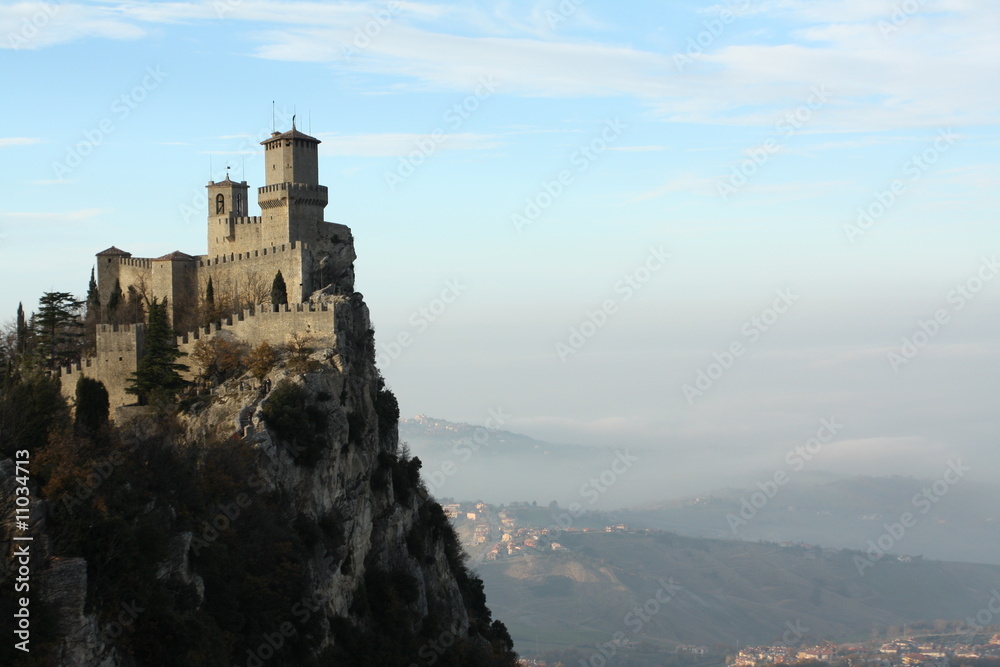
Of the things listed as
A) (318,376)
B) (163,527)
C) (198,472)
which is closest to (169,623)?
(163,527)

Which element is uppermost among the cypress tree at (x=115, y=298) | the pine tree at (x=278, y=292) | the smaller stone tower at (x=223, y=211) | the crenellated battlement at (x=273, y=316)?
the smaller stone tower at (x=223, y=211)

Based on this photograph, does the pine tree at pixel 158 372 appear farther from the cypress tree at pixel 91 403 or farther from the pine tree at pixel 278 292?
the pine tree at pixel 278 292

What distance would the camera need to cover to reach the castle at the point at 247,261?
50031 mm

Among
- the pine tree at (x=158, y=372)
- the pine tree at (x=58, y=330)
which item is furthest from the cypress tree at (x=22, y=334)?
the pine tree at (x=158, y=372)

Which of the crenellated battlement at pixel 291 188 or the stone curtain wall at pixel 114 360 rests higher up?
the crenellated battlement at pixel 291 188

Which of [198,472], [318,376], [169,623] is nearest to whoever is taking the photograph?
[169,623]

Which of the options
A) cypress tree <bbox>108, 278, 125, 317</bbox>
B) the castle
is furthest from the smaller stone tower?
cypress tree <bbox>108, 278, 125, 317</bbox>

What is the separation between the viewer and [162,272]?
173ft

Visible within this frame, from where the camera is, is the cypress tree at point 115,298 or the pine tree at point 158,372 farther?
the cypress tree at point 115,298

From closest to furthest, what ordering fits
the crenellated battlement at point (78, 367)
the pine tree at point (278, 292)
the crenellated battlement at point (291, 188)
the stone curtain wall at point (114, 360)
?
the stone curtain wall at point (114, 360) < the crenellated battlement at point (78, 367) < the pine tree at point (278, 292) < the crenellated battlement at point (291, 188)

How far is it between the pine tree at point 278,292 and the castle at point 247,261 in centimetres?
44

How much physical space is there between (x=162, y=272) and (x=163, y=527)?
87.1ft

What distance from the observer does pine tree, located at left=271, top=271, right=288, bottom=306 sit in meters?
48.8

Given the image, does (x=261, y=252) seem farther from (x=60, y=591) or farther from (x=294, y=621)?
(x=60, y=591)
